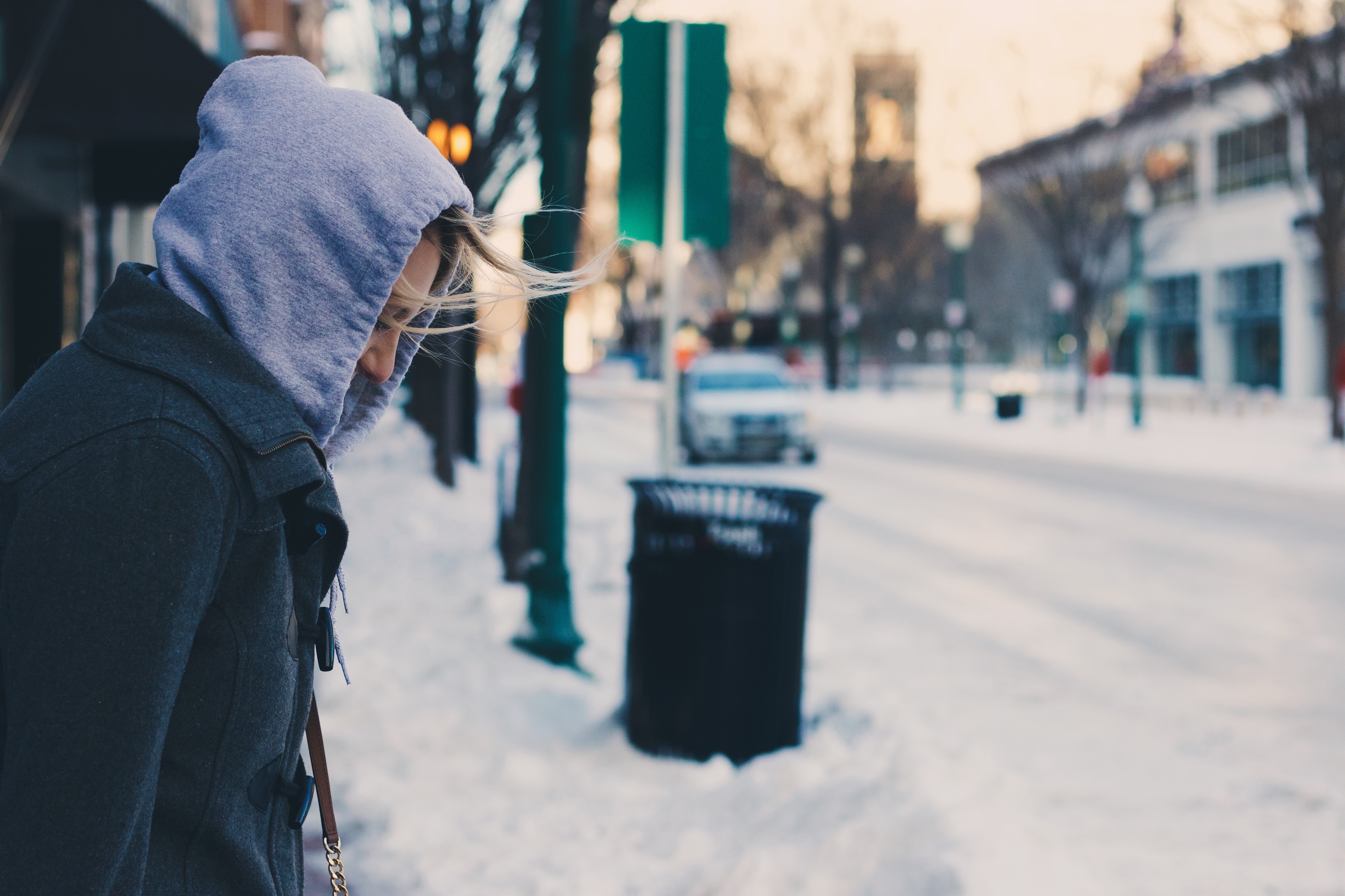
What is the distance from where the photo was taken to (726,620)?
4887 millimetres

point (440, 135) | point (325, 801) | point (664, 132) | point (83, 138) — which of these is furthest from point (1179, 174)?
point (325, 801)

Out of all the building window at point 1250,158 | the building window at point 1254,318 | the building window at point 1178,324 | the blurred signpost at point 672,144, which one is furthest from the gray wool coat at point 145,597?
the building window at point 1178,324

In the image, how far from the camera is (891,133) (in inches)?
1769

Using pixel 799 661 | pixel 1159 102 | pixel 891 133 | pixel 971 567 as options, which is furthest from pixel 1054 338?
pixel 799 661

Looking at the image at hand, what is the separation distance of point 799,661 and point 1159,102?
26.5m

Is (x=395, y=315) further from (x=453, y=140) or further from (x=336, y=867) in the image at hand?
(x=453, y=140)

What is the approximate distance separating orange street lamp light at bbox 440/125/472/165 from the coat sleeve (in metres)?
11.8

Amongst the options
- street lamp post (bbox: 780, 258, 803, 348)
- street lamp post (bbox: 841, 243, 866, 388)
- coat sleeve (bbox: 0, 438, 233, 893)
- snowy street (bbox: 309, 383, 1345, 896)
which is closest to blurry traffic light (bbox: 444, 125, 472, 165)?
snowy street (bbox: 309, 383, 1345, 896)

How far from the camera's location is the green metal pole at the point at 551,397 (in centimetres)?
665

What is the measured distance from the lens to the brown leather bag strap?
5.11ft

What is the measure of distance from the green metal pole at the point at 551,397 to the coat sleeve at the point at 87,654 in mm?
5481

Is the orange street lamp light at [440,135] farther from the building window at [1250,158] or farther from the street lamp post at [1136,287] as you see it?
the building window at [1250,158]

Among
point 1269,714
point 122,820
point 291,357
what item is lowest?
point 1269,714

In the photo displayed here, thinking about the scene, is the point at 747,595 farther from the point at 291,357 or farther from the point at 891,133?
the point at 891,133
